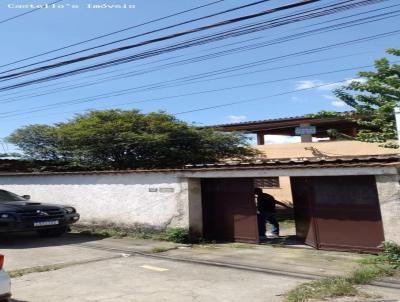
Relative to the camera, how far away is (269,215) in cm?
1234

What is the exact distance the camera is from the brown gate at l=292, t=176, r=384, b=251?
30.3 feet

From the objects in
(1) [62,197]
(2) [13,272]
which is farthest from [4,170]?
(2) [13,272]

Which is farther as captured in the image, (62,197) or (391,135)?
(62,197)

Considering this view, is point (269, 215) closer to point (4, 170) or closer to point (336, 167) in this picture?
point (336, 167)

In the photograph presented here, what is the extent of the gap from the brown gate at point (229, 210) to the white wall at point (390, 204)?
3.26m

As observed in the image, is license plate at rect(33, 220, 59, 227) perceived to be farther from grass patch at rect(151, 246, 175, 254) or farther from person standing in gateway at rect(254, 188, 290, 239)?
person standing in gateway at rect(254, 188, 290, 239)

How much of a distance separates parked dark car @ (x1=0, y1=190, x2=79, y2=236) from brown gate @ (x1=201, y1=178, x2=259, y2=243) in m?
3.74

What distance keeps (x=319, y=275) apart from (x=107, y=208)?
748cm

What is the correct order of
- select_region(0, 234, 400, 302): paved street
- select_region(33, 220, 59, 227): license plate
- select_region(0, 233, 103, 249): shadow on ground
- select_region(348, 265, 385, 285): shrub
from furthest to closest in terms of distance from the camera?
select_region(33, 220, 59, 227): license plate
select_region(0, 233, 103, 249): shadow on ground
select_region(348, 265, 385, 285): shrub
select_region(0, 234, 400, 302): paved street

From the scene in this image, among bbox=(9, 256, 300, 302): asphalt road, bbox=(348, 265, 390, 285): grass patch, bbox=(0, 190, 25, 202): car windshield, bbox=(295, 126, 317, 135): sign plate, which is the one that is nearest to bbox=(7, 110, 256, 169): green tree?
bbox=(295, 126, 317, 135): sign plate

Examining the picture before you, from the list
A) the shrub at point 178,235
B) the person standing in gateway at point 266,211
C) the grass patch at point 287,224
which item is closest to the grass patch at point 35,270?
the shrub at point 178,235

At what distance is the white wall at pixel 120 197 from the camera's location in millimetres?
11625

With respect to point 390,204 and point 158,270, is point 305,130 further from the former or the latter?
point 158,270

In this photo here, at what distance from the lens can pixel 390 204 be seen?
8.66 m
